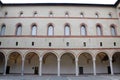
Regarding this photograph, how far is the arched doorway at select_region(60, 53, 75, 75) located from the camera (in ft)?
83.9

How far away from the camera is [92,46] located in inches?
904

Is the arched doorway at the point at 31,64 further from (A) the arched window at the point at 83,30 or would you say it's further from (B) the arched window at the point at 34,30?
(A) the arched window at the point at 83,30

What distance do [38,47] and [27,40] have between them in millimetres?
2181

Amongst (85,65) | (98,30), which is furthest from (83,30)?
(85,65)

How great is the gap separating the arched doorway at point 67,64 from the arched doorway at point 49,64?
4.27ft

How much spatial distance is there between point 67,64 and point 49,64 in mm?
3292

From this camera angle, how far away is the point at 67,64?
26.0 meters

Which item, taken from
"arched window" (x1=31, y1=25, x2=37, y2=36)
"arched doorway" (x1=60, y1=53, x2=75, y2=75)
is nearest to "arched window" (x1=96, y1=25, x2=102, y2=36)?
"arched doorway" (x1=60, y1=53, x2=75, y2=75)

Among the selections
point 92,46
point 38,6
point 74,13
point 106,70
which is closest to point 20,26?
point 38,6

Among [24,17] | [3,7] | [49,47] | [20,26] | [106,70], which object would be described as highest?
[3,7]

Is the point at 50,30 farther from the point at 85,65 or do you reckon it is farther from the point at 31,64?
the point at 85,65

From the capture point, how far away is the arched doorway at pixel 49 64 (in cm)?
2553

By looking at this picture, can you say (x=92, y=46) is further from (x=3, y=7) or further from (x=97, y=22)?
(x=3, y=7)

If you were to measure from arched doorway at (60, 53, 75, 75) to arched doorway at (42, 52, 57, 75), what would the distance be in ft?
4.27
